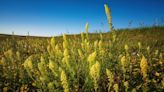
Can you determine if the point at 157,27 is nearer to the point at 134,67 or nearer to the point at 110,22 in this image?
the point at 134,67

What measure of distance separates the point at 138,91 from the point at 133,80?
32cm

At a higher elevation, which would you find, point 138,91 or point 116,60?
point 116,60

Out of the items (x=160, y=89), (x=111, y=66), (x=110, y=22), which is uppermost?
(x=110, y=22)

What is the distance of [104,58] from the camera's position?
348 cm

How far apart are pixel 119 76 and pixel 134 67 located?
0.78 metres

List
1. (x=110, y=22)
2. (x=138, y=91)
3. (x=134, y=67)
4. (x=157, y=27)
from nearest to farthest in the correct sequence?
(x=138, y=91), (x=110, y=22), (x=134, y=67), (x=157, y=27)

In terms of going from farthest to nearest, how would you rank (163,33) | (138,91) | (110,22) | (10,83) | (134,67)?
(163,33) < (134,67) < (10,83) < (110,22) < (138,91)

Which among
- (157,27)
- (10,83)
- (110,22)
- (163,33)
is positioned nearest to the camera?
(110,22)

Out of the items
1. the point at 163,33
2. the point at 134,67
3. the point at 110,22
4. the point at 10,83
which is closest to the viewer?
the point at 110,22

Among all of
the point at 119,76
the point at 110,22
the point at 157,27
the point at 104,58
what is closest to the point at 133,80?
the point at 119,76

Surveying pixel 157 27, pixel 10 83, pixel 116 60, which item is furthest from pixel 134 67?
pixel 157 27

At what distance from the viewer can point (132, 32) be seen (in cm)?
1195

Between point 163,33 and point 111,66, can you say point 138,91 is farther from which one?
point 163,33

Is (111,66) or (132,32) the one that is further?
(132,32)
